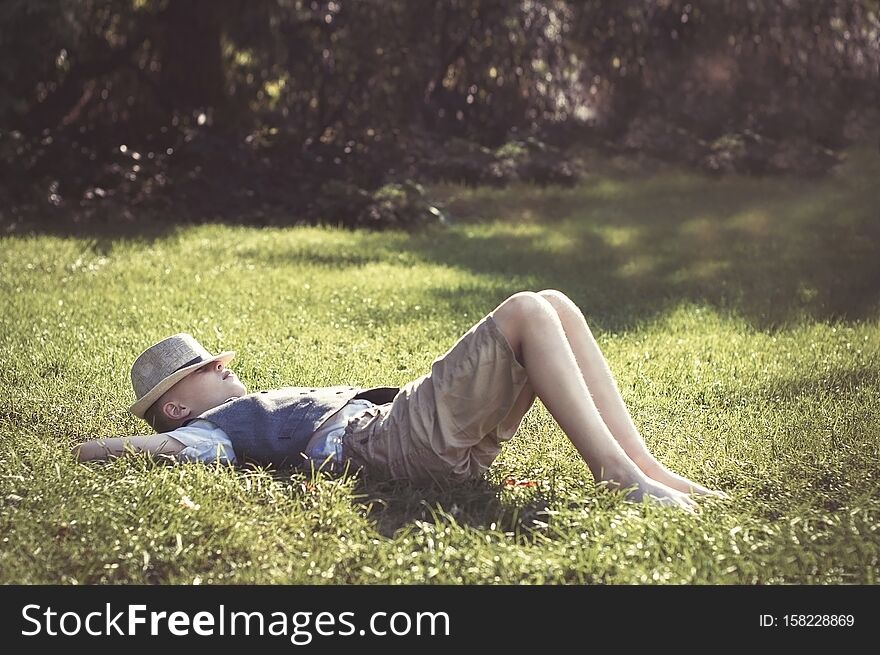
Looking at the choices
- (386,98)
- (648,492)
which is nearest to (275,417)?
(648,492)

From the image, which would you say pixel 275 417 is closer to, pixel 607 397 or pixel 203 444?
pixel 203 444

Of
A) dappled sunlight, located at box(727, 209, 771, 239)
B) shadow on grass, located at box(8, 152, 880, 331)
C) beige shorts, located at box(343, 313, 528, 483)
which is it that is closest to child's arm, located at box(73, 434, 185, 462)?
beige shorts, located at box(343, 313, 528, 483)

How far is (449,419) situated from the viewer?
11.3 feet

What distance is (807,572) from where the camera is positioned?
9.62 feet

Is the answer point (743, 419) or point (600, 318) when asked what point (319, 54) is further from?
point (743, 419)

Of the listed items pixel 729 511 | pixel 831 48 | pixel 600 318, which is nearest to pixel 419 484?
pixel 729 511

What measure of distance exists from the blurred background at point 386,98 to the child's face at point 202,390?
24.1 ft

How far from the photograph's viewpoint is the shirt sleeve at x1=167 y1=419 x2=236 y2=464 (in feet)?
11.8

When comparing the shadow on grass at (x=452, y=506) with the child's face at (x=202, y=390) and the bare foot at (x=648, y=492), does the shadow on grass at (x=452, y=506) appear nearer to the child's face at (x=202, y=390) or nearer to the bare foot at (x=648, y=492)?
the bare foot at (x=648, y=492)

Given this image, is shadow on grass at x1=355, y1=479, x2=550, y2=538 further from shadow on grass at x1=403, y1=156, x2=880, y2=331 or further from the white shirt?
shadow on grass at x1=403, y1=156, x2=880, y2=331

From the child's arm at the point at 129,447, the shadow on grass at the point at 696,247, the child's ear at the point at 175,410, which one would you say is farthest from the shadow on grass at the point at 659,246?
the child's arm at the point at 129,447

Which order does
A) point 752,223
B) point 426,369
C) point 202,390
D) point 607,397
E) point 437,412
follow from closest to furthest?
point 437,412 → point 607,397 → point 202,390 → point 426,369 → point 752,223

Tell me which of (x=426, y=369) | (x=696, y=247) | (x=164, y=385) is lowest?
(x=696, y=247)

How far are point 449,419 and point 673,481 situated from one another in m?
0.74
